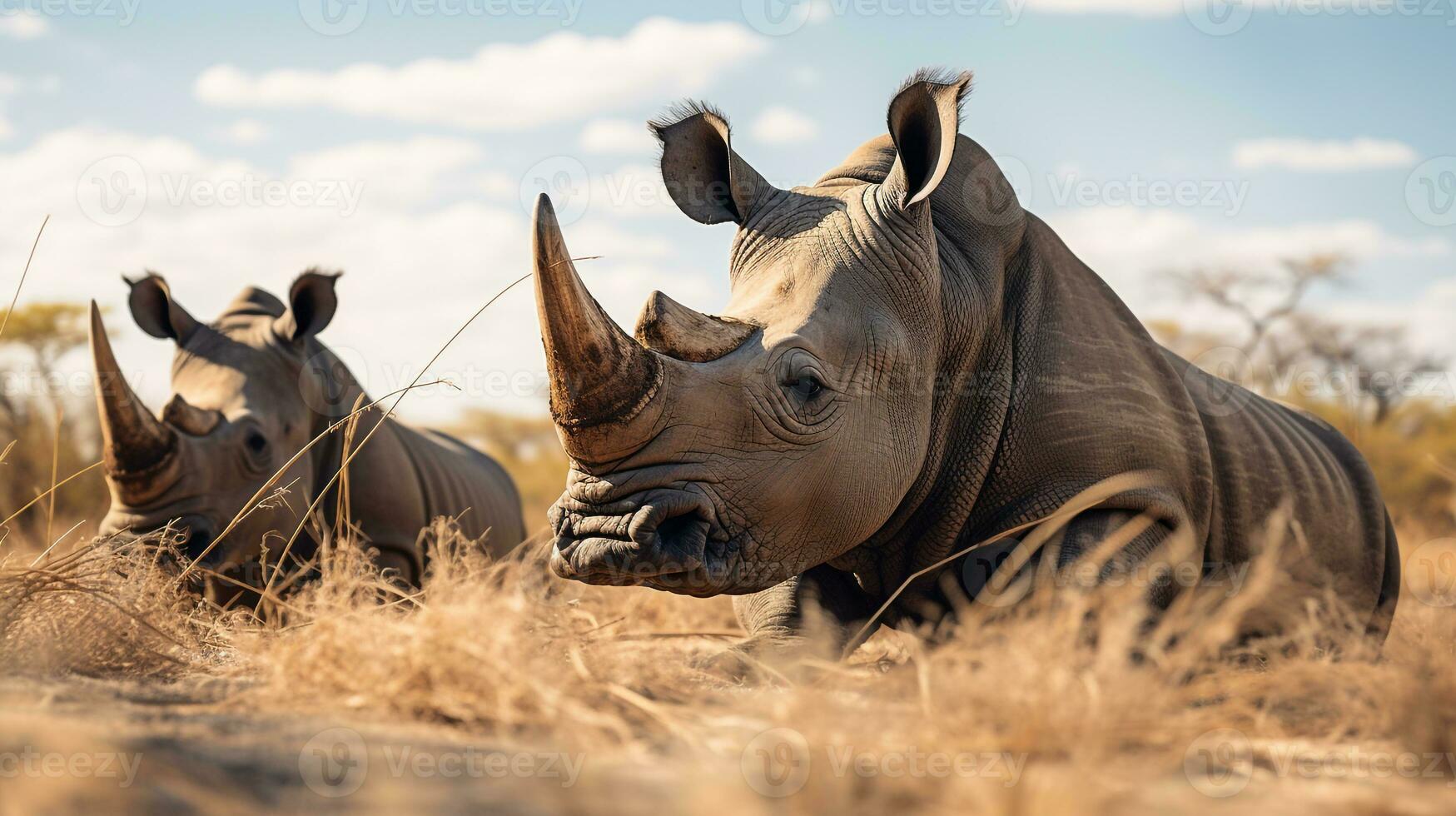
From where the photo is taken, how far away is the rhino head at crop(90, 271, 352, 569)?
5801mm

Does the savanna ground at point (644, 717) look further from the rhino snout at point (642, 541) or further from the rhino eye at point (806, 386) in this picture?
the rhino eye at point (806, 386)

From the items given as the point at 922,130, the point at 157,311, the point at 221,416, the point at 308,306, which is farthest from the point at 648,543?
the point at 157,311

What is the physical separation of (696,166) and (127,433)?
297 cm

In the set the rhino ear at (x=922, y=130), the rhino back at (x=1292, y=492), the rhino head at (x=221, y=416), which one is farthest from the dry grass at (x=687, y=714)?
the rhino head at (x=221, y=416)

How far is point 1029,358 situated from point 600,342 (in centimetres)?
172

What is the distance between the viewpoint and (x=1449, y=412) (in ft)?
70.7

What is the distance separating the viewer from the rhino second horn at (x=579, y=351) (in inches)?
123

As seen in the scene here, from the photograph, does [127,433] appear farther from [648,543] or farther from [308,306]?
[648,543]

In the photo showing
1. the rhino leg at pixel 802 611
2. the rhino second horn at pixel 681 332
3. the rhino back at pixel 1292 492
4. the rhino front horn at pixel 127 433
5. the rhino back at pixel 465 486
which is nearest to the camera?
the rhino second horn at pixel 681 332

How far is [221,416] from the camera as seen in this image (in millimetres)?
6359

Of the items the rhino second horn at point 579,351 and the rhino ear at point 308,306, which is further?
the rhino ear at point 308,306

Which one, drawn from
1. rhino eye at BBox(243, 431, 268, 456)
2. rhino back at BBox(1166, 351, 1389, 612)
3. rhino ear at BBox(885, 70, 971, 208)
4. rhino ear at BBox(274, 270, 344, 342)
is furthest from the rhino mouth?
rhino ear at BBox(274, 270, 344, 342)

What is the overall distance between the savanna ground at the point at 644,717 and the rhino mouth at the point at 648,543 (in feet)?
0.51

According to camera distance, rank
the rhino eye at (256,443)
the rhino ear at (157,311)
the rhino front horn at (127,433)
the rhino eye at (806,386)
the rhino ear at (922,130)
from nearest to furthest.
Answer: the rhino eye at (806,386)
the rhino ear at (922,130)
the rhino front horn at (127,433)
the rhino eye at (256,443)
the rhino ear at (157,311)
